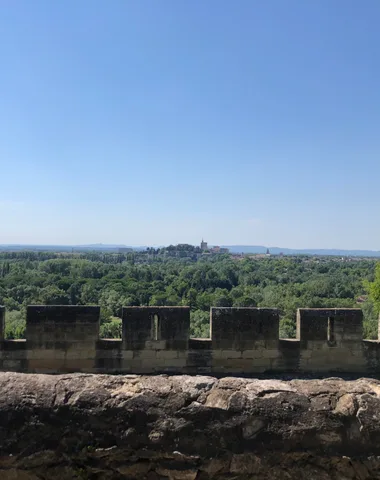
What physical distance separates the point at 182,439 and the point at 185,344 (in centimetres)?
405

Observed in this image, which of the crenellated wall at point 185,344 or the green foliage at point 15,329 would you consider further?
the green foliage at point 15,329

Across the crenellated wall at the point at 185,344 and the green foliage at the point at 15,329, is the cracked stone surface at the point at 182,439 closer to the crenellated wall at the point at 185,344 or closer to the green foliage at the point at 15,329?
the crenellated wall at the point at 185,344

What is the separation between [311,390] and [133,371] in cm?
431

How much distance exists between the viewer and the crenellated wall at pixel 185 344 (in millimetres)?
6746

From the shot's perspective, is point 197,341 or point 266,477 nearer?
point 266,477

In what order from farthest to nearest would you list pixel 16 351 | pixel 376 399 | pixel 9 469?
pixel 16 351 → pixel 376 399 → pixel 9 469

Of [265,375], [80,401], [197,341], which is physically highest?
[80,401]

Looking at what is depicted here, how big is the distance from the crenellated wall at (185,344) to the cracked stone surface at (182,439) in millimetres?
3838

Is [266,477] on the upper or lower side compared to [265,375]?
upper

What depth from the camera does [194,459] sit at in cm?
281

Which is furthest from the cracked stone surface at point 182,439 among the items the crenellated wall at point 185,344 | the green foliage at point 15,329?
the green foliage at point 15,329

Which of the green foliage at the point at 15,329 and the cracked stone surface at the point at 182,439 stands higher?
the cracked stone surface at the point at 182,439

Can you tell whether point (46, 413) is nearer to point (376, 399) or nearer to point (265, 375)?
point (376, 399)

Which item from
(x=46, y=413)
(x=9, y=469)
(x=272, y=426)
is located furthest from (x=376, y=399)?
(x=9, y=469)
